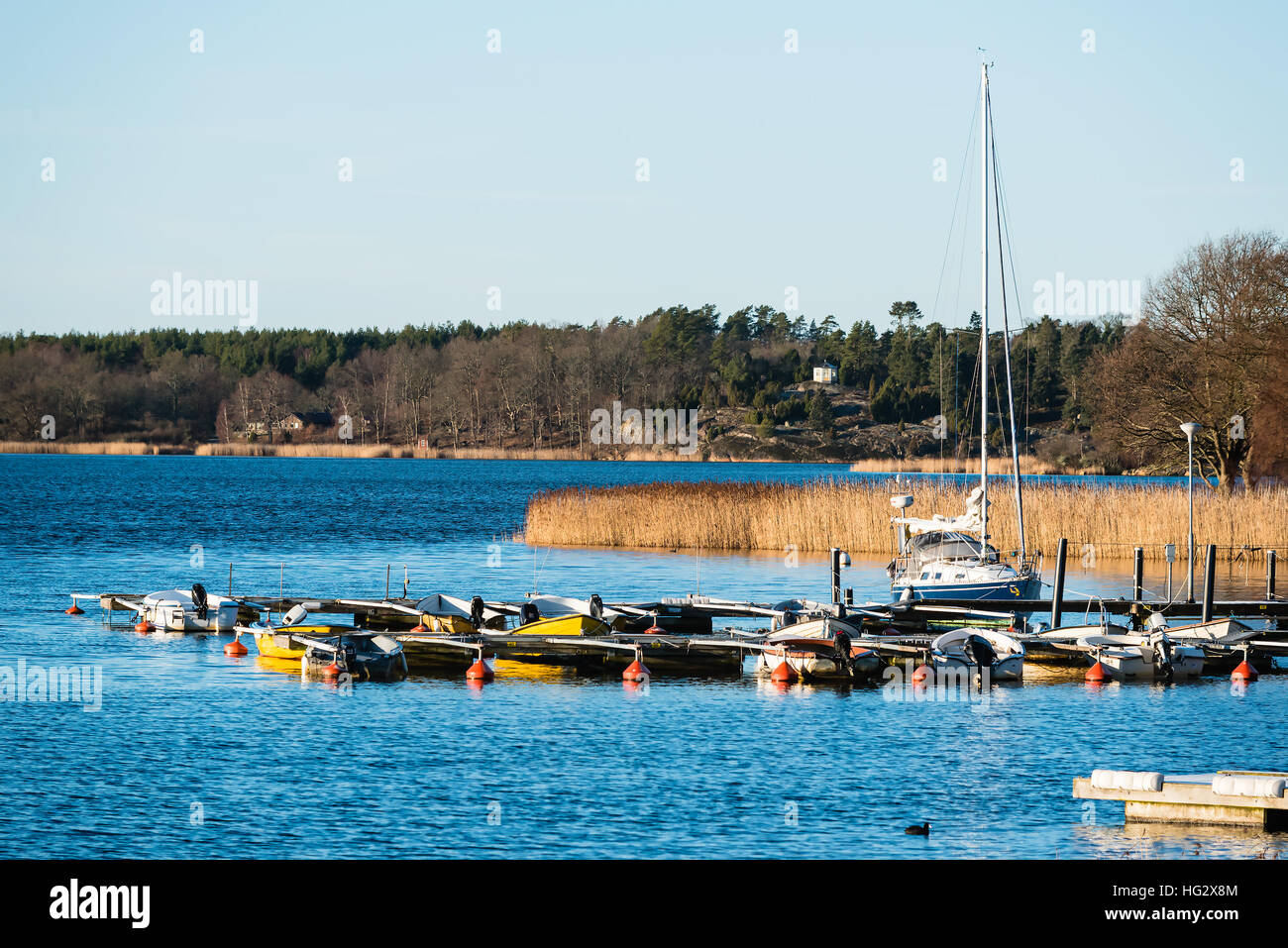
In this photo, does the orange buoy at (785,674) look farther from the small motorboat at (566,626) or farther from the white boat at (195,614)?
the white boat at (195,614)

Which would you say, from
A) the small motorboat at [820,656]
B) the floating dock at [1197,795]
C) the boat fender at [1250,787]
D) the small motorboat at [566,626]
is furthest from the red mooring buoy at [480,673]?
the boat fender at [1250,787]

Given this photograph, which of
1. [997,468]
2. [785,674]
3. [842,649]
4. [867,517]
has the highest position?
[997,468]

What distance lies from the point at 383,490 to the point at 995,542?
73676 millimetres

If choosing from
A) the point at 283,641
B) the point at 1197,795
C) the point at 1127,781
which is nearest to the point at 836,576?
the point at 283,641

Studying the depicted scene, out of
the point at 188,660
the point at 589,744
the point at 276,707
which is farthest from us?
the point at 188,660

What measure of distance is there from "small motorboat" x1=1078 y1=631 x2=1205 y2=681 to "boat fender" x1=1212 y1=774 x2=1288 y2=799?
44.0 feet

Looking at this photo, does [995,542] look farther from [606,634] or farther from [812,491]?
[606,634]

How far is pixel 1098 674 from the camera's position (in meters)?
30.3

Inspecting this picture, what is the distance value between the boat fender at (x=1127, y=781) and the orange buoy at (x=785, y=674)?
1229 cm

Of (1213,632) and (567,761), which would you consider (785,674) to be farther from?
(1213,632)

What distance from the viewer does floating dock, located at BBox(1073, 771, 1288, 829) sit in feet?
57.0

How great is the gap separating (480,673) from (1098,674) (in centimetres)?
1274

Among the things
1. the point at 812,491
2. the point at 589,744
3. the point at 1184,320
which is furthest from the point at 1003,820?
the point at 1184,320
